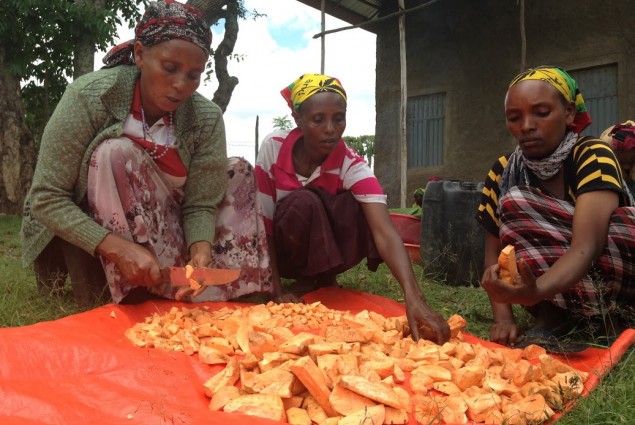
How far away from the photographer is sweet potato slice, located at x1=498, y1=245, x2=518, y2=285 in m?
1.83

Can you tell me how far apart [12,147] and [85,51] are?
1595 millimetres

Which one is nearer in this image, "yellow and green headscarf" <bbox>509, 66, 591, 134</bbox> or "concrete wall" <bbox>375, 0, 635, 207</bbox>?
"yellow and green headscarf" <bbox>509, 66, 591, 134</bbox>

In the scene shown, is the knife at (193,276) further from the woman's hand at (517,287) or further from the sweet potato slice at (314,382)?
the woman's hand at (517,287)

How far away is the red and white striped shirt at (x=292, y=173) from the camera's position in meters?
2.87

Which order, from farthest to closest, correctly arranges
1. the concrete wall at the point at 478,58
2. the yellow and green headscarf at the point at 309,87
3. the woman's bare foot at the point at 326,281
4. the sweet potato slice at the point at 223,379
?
the concrete wall at the point at 478,58 → the woman's bare foot at the point at 326,281 → the yellow and green headscarf at the point at 309,87 → the sweet potato slice at the point at 223,379

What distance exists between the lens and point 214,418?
4.30ft

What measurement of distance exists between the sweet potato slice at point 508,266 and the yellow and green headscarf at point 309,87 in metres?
1.26

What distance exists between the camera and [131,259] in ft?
7.07

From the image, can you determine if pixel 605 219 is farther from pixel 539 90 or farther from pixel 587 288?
pixel 539 90

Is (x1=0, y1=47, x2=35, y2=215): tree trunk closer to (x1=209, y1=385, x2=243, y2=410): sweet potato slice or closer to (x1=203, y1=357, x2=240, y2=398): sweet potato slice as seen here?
(x1=203, y1=357, x2=240, y2=398): sweet potato slice

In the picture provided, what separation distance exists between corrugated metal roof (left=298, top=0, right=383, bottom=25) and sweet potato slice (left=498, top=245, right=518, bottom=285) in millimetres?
6770

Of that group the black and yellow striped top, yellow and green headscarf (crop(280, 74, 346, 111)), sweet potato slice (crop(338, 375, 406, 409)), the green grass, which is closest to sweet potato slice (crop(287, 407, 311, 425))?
sweet potato slice (crop(338, 375, 406, 409))

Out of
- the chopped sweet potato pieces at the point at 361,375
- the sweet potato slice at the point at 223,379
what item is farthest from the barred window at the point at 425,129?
the sweet potato slice at the point at 223,379

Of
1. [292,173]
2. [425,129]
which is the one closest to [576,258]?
[292,173]
